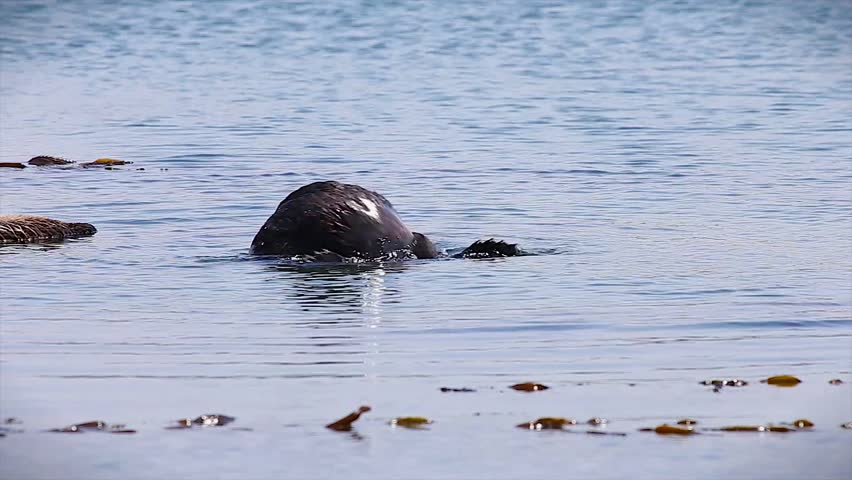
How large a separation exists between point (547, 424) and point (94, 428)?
1.66 meters

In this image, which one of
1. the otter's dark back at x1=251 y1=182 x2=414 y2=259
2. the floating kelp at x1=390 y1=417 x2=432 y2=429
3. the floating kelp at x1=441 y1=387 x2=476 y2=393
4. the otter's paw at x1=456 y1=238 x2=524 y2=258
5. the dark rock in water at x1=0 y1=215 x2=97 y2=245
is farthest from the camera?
the dark rock in water at x1=0 y1=215 x2=97 y2=245

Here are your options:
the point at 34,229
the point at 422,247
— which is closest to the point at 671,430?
the point at 422,247

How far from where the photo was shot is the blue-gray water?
231 inches

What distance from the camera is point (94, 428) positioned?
5.98 meters

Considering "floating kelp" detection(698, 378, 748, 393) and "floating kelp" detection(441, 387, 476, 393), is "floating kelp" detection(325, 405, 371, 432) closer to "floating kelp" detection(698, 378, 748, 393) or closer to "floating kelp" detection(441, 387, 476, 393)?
"floating kelp" detection(441, 387, 476, 393)

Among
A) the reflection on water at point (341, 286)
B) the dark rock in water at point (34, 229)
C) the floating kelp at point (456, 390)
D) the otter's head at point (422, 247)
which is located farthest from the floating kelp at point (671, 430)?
the dark rock in water at point (34, 229)

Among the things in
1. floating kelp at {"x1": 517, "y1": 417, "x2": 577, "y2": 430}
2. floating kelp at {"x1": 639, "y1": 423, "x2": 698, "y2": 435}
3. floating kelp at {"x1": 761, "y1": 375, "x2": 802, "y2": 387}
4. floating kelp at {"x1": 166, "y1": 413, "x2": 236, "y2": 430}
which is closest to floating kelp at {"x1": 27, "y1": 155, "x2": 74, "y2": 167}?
floating kelp at {"x1": 166, "y1": 413, "x2": 236, "y2": 430}

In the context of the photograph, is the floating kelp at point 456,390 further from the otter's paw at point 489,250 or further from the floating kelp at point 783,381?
the otter's paw at point 489,250

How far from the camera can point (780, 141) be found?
18609mm

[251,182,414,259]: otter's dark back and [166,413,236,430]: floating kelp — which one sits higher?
[166,413,236,430]: floating kelp

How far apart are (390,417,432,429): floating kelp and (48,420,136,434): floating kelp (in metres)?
0.97

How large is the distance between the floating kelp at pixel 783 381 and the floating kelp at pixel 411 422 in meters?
1.60

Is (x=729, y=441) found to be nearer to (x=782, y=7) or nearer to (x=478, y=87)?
(x=478, y=87)

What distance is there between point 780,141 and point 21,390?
1335 cm
